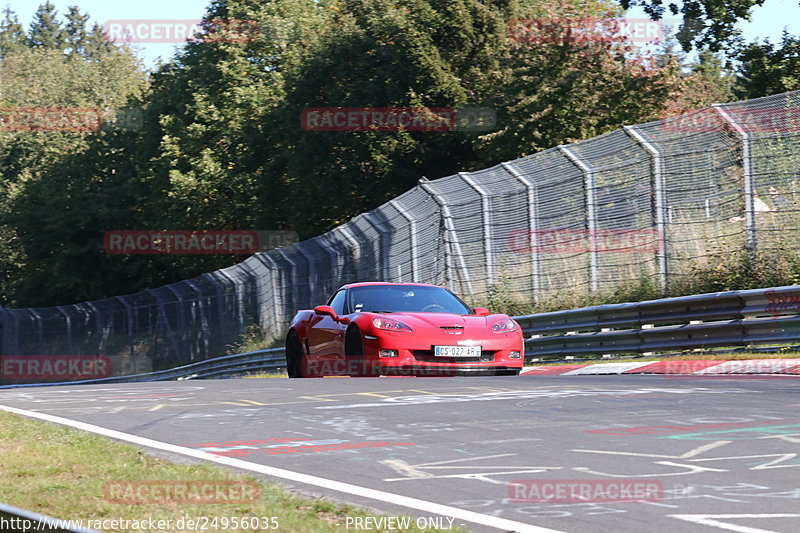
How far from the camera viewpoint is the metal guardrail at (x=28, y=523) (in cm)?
351

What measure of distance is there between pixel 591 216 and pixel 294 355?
539 centimetres

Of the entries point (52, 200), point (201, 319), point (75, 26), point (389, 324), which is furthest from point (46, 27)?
point (389, 324)

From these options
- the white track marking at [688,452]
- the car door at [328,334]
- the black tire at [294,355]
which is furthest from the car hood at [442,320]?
the white track marking at [688,452]

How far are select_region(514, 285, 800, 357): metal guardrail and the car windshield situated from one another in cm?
275

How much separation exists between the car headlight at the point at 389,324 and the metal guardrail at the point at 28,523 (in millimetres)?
10426

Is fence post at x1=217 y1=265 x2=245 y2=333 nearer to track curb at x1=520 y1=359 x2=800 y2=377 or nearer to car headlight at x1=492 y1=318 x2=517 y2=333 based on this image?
track curb at x1=520 y1=359 x2=800 y2=377

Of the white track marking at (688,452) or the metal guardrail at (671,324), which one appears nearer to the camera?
the white track marking at (688,452)

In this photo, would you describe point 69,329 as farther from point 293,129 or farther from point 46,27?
point 46,27

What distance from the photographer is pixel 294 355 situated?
16.9m

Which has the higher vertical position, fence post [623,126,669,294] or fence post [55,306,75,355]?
fence post [623,126,669,294]

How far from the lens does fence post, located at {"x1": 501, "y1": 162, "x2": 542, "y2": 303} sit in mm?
20000

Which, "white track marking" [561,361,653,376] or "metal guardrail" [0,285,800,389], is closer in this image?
"metal guardrail" [0,285,800,389]

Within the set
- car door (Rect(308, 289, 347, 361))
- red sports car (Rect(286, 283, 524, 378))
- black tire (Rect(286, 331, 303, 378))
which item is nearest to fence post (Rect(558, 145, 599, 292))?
red sports car (Rect(286, 283, 524, 378))

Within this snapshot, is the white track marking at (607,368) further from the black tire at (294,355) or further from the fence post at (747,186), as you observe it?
the black tire at (294,355)
